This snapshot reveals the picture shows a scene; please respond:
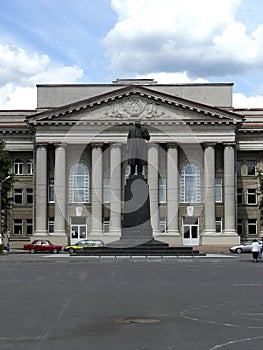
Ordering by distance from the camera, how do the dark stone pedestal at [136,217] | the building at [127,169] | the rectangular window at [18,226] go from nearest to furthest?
the dark stone pedestal at [136,217]
the building at [127,169]
the rectangular window at [18,226]

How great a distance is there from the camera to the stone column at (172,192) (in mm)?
77000

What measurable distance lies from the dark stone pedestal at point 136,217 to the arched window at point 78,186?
34.1m

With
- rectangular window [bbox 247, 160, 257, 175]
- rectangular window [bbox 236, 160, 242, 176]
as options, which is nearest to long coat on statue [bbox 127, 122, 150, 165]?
rectangular window [bbox 236, 160, 242, 176]

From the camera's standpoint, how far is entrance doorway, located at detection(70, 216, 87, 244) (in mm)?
78562

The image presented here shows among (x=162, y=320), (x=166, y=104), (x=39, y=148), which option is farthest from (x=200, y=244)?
(x=162, y=320)

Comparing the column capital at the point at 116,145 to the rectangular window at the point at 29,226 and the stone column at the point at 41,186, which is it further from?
the rectangular window at the point at 29,226

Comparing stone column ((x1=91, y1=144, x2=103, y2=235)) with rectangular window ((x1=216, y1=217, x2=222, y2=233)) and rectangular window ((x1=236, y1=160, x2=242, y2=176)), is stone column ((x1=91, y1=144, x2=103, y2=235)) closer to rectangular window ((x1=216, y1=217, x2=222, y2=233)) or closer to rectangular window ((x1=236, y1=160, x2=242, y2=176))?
rectangular window ((x1=216, y1=217, x2=222, y2=233))

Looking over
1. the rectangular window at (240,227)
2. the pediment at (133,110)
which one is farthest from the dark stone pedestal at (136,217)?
the rectangular window at (240,227)

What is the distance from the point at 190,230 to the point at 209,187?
18.7 ft

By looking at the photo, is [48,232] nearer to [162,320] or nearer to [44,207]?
[44,207]

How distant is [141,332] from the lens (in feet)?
39.0

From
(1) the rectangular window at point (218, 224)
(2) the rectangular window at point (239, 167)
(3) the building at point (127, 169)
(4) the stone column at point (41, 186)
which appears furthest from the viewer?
(2) the rectangular window at point (239, 167)

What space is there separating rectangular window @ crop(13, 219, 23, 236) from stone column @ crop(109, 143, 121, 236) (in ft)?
43.0

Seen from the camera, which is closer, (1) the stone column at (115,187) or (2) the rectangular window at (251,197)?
(1) the stone column at (115,187)
